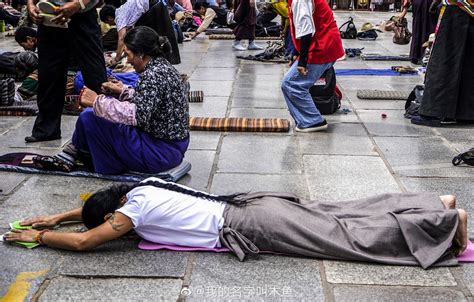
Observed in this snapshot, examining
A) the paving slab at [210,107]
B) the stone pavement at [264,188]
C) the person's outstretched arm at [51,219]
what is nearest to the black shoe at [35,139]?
the stone pavement at [264,188]

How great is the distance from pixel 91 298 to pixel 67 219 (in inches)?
34.2

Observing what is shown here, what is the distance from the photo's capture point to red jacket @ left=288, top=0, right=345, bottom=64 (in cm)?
564

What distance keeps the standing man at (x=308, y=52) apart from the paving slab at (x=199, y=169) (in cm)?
107

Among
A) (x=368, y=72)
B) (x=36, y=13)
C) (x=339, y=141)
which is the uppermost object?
(x=36, y=13)

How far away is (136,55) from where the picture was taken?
414cm

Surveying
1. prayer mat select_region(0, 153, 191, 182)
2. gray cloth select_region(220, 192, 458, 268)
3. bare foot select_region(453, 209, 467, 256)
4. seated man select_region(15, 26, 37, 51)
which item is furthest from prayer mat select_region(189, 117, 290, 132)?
seated man select_region(15, 26, 37, 51)

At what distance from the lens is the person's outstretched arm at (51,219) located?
144 inches

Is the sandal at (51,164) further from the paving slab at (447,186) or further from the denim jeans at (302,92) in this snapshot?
the paving slab at (447,186)

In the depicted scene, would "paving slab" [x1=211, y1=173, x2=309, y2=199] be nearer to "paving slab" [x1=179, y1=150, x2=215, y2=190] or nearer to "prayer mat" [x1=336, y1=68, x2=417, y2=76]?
"paving slab" [x1=179, y1=150, x2=215, y2=190]

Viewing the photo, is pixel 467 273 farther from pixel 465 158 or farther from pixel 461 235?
pixel 465 158

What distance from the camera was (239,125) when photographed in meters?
5.98

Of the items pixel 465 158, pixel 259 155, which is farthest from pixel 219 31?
pixel 465 158

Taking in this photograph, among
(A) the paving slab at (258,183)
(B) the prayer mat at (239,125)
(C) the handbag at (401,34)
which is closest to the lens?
(A) the paving slab at (258,183)

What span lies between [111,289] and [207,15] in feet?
36.6
